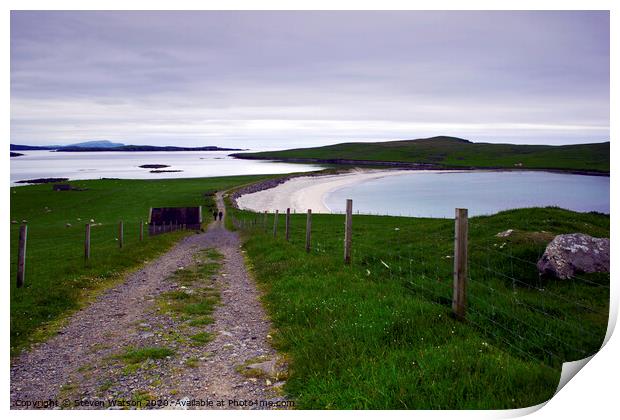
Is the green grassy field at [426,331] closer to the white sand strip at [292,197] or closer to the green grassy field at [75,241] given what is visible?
the green grassy field at [75,241]

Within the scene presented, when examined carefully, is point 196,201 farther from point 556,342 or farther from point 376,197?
point 556,342

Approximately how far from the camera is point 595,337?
740cm

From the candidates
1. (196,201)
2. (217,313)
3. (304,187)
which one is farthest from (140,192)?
(217,313)

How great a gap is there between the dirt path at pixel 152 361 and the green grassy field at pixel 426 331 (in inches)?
22.2

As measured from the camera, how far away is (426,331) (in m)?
7.07

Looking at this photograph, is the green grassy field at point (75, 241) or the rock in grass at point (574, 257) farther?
the rock in grass at point (574, 257)

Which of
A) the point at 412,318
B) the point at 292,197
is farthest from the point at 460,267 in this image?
the point at 292,197

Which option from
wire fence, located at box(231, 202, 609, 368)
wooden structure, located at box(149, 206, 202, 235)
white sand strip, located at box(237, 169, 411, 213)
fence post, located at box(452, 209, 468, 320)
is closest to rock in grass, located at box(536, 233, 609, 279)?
wire fence, located at box(231, 202, 609, 368)

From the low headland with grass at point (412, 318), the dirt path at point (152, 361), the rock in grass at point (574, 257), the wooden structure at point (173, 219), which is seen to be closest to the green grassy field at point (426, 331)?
the low headland with grass at point (412, 318)

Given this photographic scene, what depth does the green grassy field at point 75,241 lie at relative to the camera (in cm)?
1012

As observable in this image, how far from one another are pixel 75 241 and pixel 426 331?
1618 inches

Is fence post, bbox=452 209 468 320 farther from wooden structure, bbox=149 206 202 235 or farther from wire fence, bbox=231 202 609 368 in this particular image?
wooden structure, bbox=149 206 202 235

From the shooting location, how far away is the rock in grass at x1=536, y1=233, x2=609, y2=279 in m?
10.5
